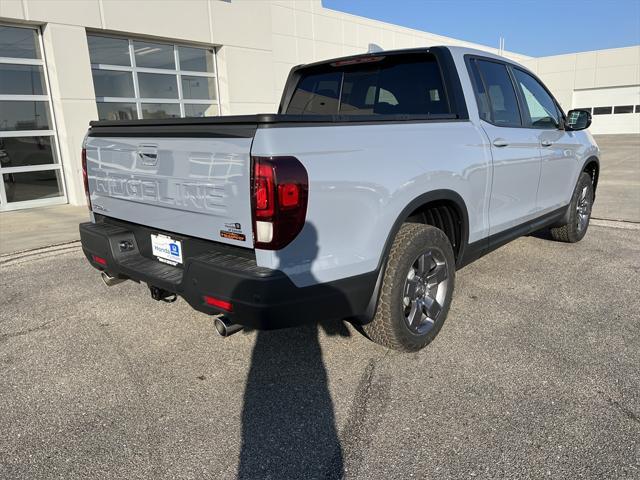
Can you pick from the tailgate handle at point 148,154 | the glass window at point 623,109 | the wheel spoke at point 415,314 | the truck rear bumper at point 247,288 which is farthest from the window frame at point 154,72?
the glass window at point 623,109

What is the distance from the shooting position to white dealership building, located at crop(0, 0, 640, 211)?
8891mm

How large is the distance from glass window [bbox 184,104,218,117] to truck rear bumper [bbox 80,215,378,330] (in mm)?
9376

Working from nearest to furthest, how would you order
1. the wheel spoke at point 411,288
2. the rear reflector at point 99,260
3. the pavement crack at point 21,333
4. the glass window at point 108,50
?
the wheel spoke at point 411,288 → the rear reflector at point 99,260 → the pavement crack at point 21,333 → the glass window at point 108,50

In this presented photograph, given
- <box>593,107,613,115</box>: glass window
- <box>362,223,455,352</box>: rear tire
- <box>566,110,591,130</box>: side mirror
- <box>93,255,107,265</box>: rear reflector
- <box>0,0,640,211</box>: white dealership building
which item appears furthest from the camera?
<box>593,107,613,115</box>: glass window

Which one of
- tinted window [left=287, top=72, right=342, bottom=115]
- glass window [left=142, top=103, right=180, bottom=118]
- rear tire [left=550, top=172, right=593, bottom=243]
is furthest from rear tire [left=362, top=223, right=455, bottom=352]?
glass window [left=142, top=103, right=180, bottom=118]

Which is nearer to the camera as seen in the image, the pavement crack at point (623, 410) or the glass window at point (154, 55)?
the pavement crack at point (623, 410)

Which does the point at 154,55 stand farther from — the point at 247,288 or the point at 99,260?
the point at 247,288

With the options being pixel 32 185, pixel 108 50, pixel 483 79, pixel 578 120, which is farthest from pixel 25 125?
pixel 578 120

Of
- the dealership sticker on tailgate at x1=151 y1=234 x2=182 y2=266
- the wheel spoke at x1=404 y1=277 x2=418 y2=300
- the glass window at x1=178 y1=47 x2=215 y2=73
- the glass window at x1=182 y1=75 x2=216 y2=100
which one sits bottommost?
the wheel spoke at x1=404 y1=277 x2=418 y2=300

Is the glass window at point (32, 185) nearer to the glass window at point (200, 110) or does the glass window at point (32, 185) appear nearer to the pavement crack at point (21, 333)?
the glass window at point (200, 110)

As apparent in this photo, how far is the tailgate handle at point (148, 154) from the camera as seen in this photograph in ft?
9.16

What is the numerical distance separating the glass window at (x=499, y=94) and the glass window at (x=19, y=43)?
8.48 m

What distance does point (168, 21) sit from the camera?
10477 mm

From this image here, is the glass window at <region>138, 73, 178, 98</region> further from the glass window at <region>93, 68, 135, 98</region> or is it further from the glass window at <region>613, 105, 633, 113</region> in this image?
the glass window at <region>613, 105, 633, 113</region>
